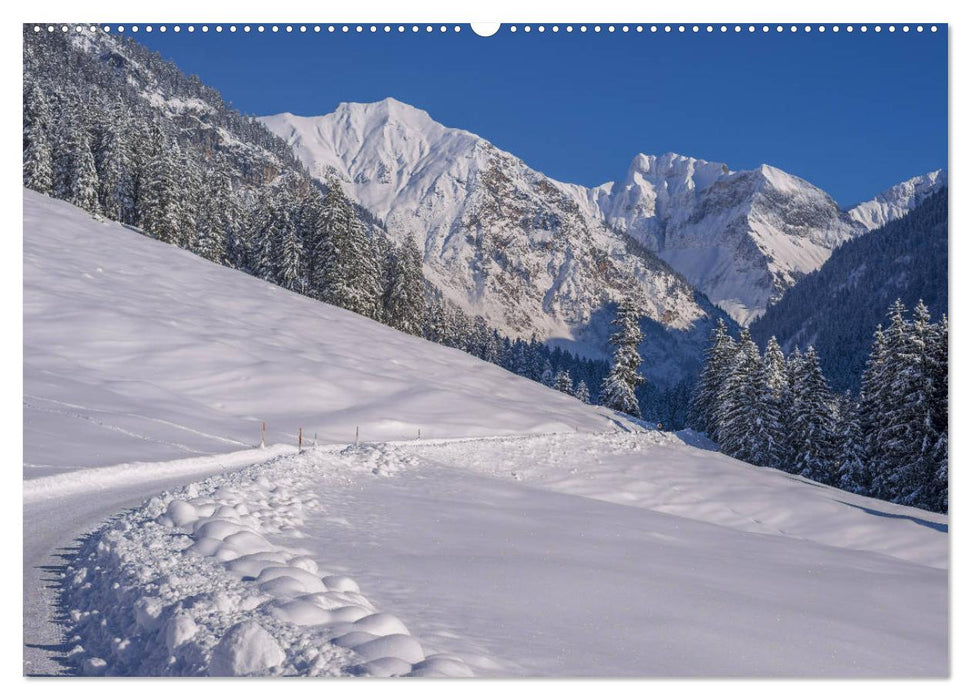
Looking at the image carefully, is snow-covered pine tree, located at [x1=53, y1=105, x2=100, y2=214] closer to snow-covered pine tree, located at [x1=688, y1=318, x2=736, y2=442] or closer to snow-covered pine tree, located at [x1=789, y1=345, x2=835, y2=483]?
snow-covered pine tree, located at [x1=688, y1=318, x2=736, y2=442]

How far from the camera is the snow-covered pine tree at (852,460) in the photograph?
31453 millimetres

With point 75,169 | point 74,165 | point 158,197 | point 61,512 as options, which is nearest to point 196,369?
point 61,512

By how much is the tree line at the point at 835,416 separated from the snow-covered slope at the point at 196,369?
7616 mm

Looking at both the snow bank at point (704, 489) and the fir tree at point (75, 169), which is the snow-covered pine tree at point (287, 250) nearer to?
the fir tree at point (75, 169)

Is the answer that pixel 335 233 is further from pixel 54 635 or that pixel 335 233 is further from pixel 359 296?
pixel 54 635

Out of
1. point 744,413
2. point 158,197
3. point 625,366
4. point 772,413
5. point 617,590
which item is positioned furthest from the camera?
point 158,197

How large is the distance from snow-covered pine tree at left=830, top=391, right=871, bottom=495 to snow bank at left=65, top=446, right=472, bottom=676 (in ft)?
97.1

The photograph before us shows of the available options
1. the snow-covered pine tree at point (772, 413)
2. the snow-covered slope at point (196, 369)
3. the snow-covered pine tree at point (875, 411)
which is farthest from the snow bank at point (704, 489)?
the snow-covered pine tree at point (772, 413)

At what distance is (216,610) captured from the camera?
4773 mm

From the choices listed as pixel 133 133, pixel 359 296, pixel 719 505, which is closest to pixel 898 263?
pixel 359 296

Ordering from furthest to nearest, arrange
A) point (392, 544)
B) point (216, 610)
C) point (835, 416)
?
1. point (835, 416)
2. point (392, 544)
3. point (216, 610)

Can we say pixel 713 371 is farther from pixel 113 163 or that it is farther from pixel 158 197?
pixel 113 163

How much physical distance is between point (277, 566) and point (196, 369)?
20.4 m

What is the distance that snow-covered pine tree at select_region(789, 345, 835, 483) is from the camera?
35.2 metres
